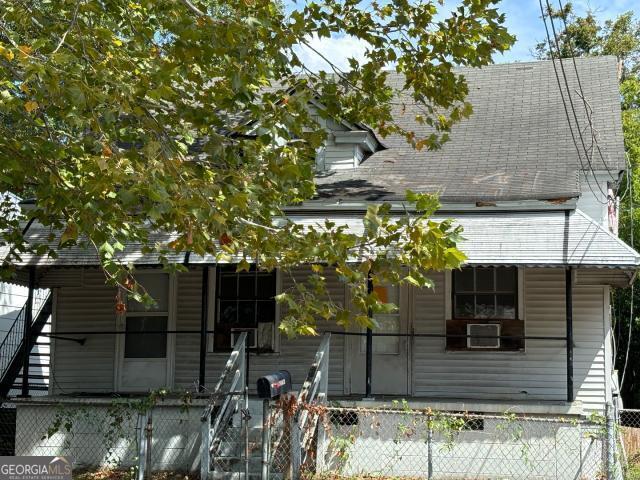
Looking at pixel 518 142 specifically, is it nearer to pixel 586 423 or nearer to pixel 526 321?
pixel 526 321

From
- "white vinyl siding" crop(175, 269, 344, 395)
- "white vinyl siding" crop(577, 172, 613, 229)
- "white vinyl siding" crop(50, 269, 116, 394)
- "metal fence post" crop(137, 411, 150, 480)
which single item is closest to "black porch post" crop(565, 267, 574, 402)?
"white vinyl siding" crop(577, 172, 613, 229)

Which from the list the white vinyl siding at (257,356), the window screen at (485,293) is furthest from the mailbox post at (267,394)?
the window screen at (485,293)

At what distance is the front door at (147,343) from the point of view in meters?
15.2

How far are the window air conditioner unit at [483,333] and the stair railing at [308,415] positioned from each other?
2566 mm

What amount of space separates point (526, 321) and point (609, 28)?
23896 mm

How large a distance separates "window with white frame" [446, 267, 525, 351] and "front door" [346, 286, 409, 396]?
0.76 metres

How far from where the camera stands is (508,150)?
52.0 feet

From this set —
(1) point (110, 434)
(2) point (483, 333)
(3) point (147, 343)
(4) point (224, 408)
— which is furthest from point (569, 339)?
(3) point (147, 343)

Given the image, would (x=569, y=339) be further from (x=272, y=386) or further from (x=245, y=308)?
(x=245, y=308)

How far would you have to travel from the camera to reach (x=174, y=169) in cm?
795

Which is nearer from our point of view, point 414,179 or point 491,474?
point 491,474

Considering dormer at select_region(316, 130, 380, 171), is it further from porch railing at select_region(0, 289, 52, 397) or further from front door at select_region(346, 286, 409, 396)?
porch railing at select_region(0, 289, 52, 397)

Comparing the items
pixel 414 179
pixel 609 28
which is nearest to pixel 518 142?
pixel 414 179

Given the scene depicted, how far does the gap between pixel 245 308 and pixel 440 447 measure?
4.38 meters
